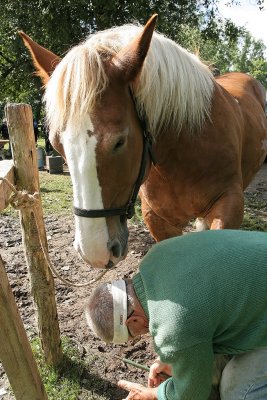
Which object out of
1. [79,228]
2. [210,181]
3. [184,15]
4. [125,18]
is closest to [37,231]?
[79,228]

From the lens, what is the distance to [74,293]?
3518 mm

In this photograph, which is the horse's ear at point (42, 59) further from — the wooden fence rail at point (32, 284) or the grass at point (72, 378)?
the grass at point (72, 378)

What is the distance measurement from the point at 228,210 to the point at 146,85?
2.83 ft

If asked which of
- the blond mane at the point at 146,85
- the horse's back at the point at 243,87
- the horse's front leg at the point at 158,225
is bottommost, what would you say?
the horse's front leg at the point at 158,225

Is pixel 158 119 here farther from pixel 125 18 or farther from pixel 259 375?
pixel 125 18

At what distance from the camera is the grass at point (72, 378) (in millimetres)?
2367

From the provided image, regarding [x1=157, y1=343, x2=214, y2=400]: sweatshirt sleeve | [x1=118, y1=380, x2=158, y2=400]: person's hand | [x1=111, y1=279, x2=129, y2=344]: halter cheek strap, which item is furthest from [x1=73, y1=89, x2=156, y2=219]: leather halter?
[x1=118, y1=380, x2=158, y2=400]: person's hand

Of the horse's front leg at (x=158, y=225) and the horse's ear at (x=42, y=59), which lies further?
the horse's front leg at (x=158, y=225)

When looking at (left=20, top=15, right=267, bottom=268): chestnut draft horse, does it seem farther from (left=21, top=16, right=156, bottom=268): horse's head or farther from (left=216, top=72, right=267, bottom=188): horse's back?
(left=216, top=72, right=267, bottom=188): horse's back

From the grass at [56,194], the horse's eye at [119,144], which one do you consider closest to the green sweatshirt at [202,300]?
the horse's eye at [119,144]

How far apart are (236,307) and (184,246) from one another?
0.29m

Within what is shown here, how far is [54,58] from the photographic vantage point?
2.28 m

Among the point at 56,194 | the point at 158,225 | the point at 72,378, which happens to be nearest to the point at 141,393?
the point at 72,378

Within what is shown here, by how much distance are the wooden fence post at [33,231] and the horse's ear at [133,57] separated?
0.64 meters
